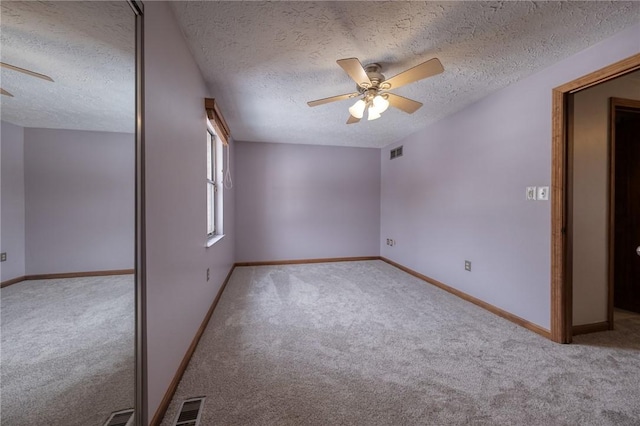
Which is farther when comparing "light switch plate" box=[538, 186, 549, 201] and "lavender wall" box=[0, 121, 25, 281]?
Answer: "light switch plate" box=[538, 186, 549, 201]

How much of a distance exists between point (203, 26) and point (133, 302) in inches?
66.1

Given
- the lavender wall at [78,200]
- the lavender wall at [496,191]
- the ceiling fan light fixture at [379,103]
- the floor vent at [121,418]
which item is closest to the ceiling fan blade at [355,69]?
the ceiling fan light fixture at [379,103]

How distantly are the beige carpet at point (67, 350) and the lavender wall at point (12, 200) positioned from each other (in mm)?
67

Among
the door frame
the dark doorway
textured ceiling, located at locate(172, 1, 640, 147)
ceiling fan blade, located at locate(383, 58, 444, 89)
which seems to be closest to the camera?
textured ceiling, located at locate(172, 1, 640, 147)

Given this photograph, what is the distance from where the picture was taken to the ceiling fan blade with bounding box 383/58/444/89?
5.34ft

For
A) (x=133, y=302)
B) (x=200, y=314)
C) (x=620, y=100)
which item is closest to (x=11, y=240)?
(x=133, y=302)

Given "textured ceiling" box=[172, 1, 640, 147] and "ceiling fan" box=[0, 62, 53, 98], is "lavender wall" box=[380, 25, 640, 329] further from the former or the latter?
"ceiling fan" box=[0, 62, 53, 98]

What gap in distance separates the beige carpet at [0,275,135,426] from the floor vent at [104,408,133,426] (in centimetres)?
2

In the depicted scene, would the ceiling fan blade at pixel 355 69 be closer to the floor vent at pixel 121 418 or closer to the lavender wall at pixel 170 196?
the lavender wall at pixel 170 196

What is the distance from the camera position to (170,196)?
1462 mm

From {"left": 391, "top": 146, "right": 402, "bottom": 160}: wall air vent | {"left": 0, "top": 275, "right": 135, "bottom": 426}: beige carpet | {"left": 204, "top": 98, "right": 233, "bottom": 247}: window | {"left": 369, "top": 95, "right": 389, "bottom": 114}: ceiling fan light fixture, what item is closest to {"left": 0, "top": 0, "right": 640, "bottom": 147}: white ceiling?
{"left": 369, "top": 95, "right": 389, "bottom": 114}: ceiling fan light fixture

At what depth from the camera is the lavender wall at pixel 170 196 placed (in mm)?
1212

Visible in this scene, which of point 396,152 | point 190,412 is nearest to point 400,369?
point 190,412

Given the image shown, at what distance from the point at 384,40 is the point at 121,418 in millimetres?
2501
